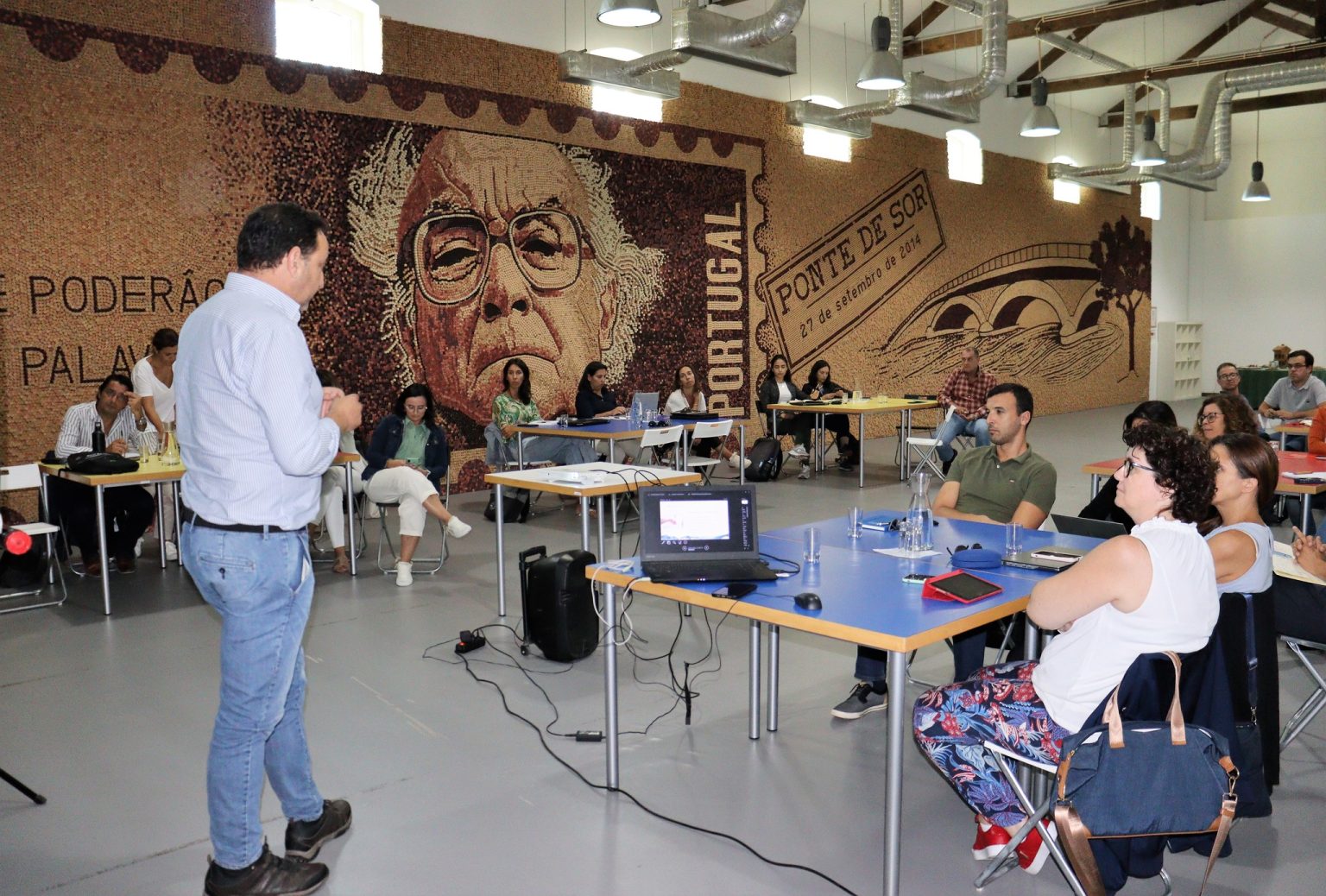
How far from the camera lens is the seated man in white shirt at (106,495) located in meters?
6.19

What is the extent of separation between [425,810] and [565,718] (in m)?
0.80

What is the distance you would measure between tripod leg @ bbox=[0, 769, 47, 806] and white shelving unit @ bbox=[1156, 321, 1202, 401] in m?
19.9

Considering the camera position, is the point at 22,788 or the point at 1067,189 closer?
the point at 22,788

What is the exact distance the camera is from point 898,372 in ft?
46.0

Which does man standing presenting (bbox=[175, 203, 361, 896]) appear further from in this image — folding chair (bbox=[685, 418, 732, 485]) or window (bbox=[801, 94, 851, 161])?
window (bbox=[801, 94, 851, 161])

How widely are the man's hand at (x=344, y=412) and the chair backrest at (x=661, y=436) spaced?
4720 millimetres

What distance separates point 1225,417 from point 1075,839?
330cm

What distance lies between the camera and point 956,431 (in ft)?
29.8

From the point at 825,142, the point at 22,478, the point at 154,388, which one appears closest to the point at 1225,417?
the point at 154,388

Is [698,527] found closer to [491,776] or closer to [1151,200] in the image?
[491,776]

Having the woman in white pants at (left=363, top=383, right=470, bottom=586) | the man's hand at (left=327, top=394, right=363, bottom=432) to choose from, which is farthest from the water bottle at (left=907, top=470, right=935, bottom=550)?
the woman in white pants at (left=363, top=383, right=470, bottom=586)

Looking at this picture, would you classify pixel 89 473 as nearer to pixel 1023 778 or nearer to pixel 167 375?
pixel 167 375

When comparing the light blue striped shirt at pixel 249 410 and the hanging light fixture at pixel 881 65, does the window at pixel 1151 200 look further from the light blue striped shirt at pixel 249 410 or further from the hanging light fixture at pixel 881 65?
the light blue striped shirt at pixel 249 410

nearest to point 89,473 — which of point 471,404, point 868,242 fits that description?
→ point 471,404
